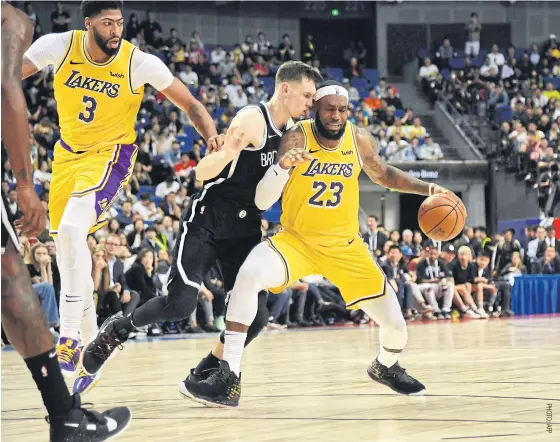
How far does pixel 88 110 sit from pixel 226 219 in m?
1.15

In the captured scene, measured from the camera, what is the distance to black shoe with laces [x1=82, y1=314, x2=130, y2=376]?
6.27 metres

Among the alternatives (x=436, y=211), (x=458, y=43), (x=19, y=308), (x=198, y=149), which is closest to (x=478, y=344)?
(x=436, y=211)

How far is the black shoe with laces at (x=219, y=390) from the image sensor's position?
5.75 m

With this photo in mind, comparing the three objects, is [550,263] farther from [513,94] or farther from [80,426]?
[80,426]

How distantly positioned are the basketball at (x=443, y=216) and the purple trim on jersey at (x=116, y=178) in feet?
6.52

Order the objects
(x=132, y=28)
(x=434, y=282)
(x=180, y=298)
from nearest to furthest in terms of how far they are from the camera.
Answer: (x=180, y=298) < (x=434, y=282) < (x=132, y=28)

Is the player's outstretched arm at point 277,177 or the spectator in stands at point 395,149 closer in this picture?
the player's outstretched arm at point 277,177

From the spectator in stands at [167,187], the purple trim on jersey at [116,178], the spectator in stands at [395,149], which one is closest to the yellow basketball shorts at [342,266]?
the purple trim on jersey at [116,178]

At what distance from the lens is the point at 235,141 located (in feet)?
19.3

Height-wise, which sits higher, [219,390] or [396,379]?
[219,390]

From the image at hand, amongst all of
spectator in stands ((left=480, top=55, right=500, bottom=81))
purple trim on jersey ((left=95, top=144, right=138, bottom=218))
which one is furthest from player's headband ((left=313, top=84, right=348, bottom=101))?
spectator in stands ((left=480, top=55, right=500, bottom=81))

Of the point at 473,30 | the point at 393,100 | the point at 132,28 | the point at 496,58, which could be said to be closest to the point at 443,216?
the point at 132,28

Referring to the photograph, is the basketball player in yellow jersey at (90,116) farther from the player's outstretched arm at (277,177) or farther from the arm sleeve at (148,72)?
the player's outstretched arm at (277,177)

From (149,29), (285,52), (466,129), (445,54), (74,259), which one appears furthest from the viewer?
(445,54)
